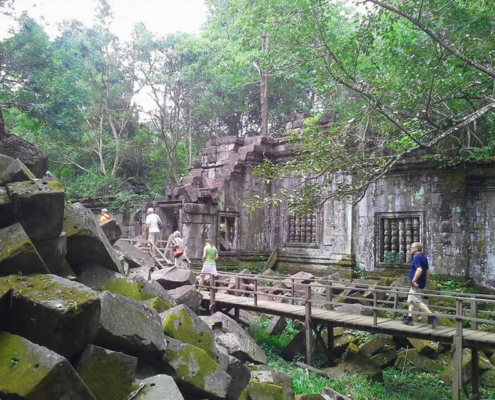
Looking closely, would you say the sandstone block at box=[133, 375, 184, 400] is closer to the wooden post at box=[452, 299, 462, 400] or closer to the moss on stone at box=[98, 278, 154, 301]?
the moss on stone at box=[98, 278, 154, 301]

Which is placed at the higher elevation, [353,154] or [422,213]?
[353,154]

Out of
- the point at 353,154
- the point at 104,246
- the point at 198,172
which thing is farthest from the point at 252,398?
the point at 198,172

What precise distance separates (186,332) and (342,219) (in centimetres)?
893

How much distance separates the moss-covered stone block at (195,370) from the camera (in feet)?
13.9

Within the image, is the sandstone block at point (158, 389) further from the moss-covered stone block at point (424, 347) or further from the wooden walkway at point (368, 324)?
the moss-covered stone block at point (424, 347)

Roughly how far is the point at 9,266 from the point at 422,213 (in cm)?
1018

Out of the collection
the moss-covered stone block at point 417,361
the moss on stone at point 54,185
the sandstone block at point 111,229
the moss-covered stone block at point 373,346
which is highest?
the moss on stone at point 54,185

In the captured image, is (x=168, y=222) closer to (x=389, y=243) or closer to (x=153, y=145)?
(x=389, y=243)

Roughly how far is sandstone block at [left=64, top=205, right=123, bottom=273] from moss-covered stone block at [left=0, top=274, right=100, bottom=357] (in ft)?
4.08

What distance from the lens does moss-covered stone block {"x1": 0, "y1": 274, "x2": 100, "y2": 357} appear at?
328 centimetres

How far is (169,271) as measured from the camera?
915 cm

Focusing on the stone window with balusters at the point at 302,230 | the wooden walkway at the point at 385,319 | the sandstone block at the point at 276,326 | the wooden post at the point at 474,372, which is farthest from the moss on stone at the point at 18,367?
the stone window with balusters at the point at 302,230

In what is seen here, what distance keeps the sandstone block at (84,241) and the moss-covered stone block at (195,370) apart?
124cm

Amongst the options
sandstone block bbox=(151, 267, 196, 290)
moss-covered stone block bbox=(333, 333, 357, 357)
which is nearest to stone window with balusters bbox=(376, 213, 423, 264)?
moss-covered stone block bbox=(333, 333, 357, 357)
